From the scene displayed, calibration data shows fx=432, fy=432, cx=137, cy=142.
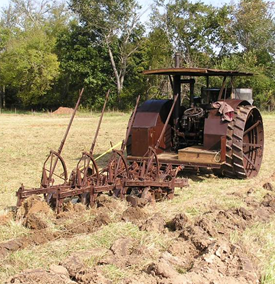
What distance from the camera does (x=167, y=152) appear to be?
29.0 feet

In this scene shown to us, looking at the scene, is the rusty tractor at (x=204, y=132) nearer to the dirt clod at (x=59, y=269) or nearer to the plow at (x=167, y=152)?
the plow at (x=167, y=152)

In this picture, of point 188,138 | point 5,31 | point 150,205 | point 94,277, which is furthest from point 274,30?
point 94,277

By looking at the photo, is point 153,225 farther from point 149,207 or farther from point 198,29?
point 198,29

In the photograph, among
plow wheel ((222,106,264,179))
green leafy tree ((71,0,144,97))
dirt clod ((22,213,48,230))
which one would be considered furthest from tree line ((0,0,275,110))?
dirt clod ((22,213,48,230))

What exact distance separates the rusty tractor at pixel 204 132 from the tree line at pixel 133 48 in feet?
84.8

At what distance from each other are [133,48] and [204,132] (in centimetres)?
3120

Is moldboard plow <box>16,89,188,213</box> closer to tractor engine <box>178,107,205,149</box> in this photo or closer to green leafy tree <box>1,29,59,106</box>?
tractor engine <box>178,107,205,149</box>

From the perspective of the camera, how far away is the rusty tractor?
25.8 feet

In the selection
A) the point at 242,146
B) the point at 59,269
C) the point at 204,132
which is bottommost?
the point at 59,269

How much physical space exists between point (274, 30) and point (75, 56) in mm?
16721

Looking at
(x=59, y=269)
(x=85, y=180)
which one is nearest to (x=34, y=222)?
(x=85, y=180)

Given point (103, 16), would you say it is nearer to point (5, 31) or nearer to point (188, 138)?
point (5, 31)

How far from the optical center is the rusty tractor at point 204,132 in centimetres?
A: 785

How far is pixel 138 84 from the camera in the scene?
127 ft
